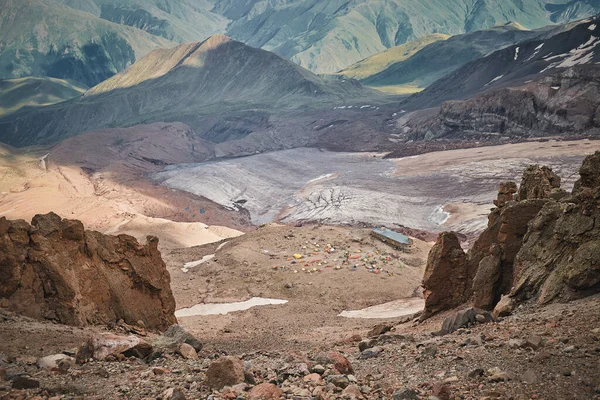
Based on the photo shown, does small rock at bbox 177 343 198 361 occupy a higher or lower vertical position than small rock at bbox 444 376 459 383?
lower

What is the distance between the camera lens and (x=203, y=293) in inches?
1224

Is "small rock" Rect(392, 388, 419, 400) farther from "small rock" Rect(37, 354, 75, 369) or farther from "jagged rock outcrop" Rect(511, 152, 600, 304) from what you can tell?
"small rock" Rect(37, 354, 75, 369)

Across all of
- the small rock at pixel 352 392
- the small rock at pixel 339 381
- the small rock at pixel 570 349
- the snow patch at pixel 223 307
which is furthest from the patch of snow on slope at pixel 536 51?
the small rock at pixel 352 392

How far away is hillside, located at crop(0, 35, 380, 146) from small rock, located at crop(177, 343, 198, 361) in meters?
122

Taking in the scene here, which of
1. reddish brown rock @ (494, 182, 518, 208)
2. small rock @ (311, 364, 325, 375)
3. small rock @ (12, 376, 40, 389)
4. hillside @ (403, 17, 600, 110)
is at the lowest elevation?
small rock @ (311, 364, 325, 375)

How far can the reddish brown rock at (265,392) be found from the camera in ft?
25.5

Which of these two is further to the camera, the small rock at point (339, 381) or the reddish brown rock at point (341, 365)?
the reddish brown rock at point (341, 365)

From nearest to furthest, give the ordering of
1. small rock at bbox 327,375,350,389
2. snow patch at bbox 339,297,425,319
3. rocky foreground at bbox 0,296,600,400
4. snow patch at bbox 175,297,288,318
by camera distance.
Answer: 1. rocky foreground at bbox 0,296,600,400
2. small rock at bbox 327,375,350,389
3. snow patch at bbox 339,297,425,319
4. snow patch at bbox 175,297,288,318

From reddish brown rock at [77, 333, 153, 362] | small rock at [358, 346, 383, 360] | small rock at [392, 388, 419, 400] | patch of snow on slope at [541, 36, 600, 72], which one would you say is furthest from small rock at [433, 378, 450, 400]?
patch of snow on slope at [541, 36, 600, 72]

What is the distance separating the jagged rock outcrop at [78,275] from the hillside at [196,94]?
11453 cm

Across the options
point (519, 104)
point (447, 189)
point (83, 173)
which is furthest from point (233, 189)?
point (519, 104)

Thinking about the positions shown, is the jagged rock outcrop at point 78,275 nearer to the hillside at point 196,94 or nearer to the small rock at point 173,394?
the small rock at point 173,394

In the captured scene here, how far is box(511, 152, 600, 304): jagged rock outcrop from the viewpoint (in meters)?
11.3

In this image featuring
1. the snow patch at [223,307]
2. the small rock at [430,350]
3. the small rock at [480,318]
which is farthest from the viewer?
the snow patch at [223,307]
